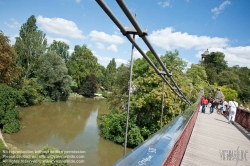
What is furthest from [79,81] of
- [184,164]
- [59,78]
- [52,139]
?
[184,164]

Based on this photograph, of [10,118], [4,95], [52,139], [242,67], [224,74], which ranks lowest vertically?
[52,139]

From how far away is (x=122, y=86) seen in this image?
26500mm

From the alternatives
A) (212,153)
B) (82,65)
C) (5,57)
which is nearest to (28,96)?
(5,57)

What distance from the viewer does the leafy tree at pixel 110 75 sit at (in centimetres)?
6474

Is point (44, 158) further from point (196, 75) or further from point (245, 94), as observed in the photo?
point (245, 94)

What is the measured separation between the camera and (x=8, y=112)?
67.1ft

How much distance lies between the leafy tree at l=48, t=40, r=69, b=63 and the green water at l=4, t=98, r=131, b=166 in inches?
1190

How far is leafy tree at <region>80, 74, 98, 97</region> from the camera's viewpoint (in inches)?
1971

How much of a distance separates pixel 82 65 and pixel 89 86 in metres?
5.90

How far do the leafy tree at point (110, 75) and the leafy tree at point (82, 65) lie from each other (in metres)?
10.1

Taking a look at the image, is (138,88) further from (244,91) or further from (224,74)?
(224,74)

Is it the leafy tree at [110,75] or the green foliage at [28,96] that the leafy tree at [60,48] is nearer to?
the leafy tree at [110,75]

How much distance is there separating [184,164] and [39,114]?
2727 cm

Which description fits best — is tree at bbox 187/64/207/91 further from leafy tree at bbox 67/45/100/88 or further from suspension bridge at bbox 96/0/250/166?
suspension bridge at bbox 96/0/250/166
